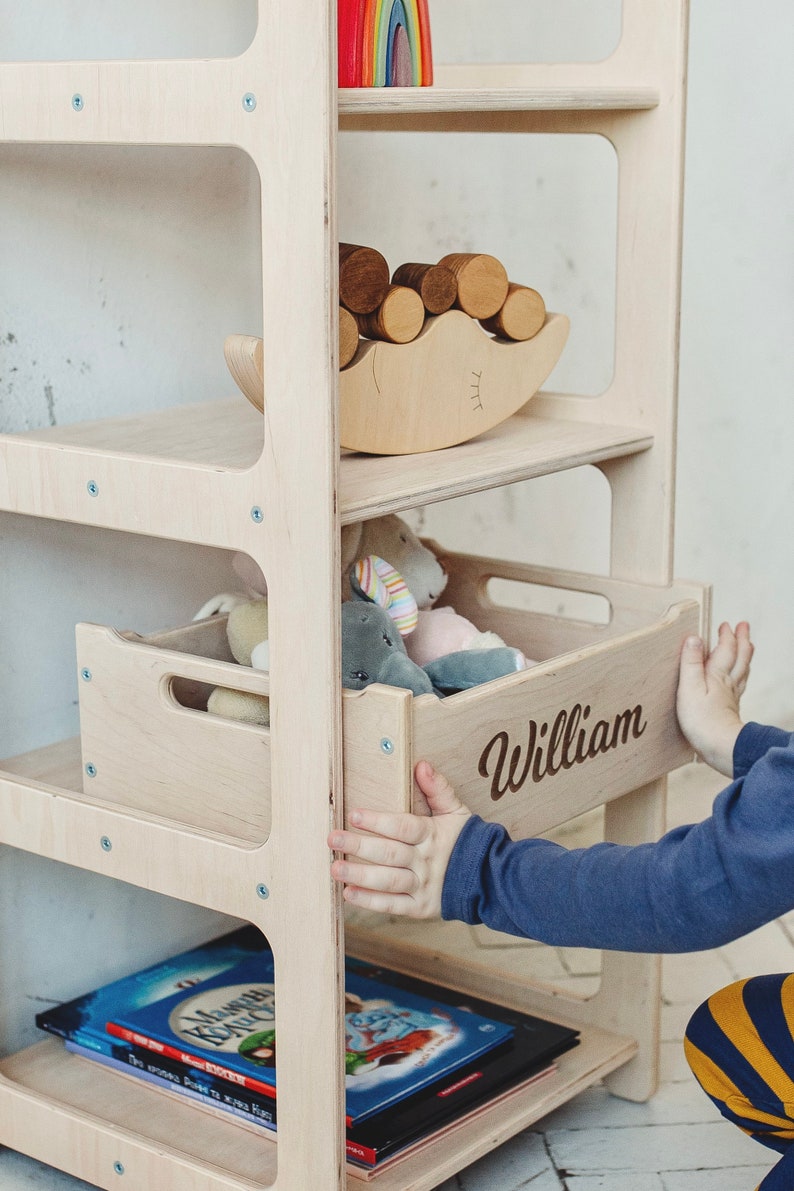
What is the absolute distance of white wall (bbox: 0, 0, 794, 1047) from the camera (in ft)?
4.63

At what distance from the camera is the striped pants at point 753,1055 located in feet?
3.91

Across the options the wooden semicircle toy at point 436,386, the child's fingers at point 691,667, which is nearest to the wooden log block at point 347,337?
the wooden semicircle toy at point 436,386

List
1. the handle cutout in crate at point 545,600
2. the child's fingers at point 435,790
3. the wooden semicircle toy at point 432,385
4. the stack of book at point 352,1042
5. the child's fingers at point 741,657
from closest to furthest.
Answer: the child's fingers at point 435,790
the wooden semicircle toy at point 432,385
the stack of book at point 352,1042
the child's fingers at point 741,657
the handle cutout in crate at point 545,600

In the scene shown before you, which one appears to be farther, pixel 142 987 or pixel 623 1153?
pixel 142 987

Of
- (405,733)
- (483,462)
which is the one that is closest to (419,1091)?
(405,733)

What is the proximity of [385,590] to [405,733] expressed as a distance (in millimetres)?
261

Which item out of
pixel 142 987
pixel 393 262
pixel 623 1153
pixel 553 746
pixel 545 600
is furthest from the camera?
pixel 545 600

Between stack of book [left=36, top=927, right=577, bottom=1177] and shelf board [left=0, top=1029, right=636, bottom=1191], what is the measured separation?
0.04 feet

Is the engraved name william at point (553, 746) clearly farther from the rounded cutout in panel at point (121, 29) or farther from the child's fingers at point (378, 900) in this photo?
the rounded cutout in panel at point (121, 29)

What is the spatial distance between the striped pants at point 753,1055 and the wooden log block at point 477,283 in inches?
25.4

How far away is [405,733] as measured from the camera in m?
1.03

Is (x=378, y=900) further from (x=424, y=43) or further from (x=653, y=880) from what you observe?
(x=424, y=43)

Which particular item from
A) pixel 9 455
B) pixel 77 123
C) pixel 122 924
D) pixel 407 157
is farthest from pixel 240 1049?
pixel 407 157

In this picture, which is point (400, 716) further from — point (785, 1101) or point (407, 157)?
point (407, 157)
